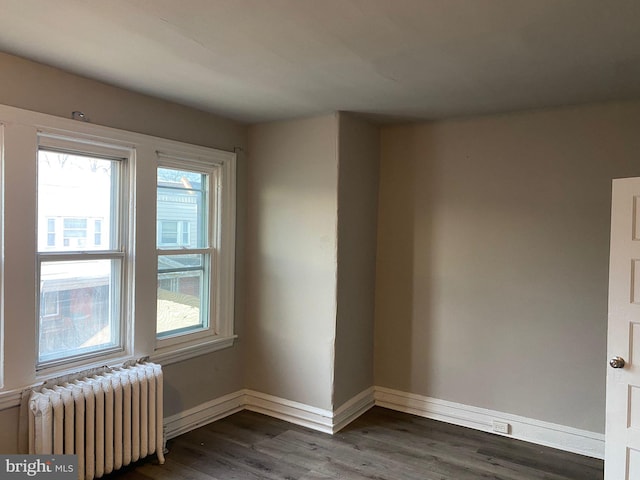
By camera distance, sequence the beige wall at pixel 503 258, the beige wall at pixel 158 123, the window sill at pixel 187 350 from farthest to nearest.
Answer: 1. the window sill at pixel 187 350
2. the beige wall at pixel 503 258
3. the beige wall at pixel 158 123

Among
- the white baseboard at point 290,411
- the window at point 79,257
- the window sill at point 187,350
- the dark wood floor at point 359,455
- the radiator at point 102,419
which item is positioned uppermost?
the window at point 79,257

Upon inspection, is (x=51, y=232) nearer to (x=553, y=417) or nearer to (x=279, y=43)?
(x=279, y=43)

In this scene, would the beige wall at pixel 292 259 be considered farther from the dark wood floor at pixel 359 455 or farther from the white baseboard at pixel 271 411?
the dark wood floor at pixel 359 455

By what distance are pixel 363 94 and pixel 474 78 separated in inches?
27.8

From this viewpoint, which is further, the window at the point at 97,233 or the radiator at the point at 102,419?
the window at the point at 97,233

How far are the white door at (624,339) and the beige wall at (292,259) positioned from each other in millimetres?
1805

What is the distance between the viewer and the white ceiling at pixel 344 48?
1877mm

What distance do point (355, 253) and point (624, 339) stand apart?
1913 millimetres

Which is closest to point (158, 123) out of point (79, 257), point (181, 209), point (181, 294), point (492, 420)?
point (181, 209)

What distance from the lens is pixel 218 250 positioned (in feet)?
12.4

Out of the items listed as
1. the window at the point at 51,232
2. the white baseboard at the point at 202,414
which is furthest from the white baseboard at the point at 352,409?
the window at the point at 51,232

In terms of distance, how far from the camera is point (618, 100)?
3072 millimetres

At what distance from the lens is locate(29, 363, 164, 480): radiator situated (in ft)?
8.12

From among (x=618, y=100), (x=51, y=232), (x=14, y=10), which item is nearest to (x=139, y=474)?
(x=51, y=232)
